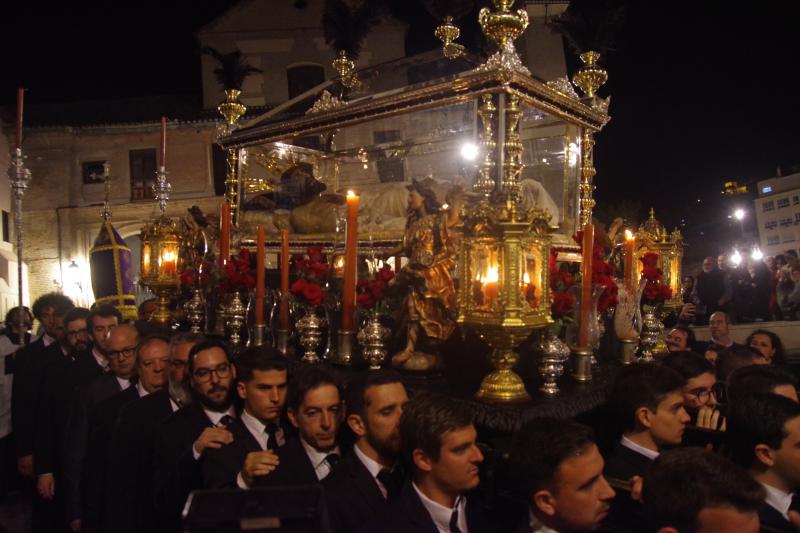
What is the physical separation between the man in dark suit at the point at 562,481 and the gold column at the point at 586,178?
3547 millimetres

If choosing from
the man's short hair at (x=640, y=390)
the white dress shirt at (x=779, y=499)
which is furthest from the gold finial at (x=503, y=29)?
the white dress shirt at (x=779, y=499)

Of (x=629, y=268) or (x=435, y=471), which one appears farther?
(x=629, y=268)

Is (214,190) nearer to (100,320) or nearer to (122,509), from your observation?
(100,320)

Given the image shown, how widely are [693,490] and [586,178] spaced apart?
4.09m

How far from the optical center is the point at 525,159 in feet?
18.7

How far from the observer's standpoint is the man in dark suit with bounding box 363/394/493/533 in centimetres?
229

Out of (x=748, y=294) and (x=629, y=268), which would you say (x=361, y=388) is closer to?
(x=629, y=268)

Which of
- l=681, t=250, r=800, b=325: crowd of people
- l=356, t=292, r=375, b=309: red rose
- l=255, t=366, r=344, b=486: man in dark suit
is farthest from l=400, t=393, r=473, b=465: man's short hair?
l=681, t=250, r=800, b=325: crowd of people

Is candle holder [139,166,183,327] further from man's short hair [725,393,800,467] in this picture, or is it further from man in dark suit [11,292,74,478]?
man's short hair [725,393,800,467]

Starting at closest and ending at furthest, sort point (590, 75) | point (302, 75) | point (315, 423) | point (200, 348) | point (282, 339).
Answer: point (315, 423) → point (200, 348) → point (282, 339) → point (590, 75) → point (302, 75)

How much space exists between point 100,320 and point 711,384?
4.44m

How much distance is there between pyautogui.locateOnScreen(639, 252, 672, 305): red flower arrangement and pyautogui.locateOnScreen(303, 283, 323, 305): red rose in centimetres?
244

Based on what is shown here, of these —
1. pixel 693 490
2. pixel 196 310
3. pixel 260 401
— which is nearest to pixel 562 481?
pixel 693 490

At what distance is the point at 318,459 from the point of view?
288 centimetres
